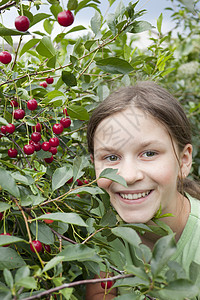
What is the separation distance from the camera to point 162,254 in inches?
19.5

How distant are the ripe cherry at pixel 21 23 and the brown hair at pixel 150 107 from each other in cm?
42

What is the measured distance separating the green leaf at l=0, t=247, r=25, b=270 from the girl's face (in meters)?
0.42

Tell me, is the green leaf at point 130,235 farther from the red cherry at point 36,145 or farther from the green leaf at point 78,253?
the red cherry at point 36,145

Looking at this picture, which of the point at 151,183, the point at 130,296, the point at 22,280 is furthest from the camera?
the point at 151,183

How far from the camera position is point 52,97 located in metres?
0.92

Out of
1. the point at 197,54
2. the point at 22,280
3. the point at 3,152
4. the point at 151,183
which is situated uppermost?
the point at 22,280

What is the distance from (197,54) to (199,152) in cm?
134

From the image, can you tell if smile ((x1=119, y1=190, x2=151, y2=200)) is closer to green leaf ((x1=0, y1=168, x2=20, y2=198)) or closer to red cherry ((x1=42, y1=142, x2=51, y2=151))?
red cherry ((x1=42, y1=142, x2=51, y2=151))

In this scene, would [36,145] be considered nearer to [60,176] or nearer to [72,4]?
[60,176]

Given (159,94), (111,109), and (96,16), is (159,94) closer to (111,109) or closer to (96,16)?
(111,109)

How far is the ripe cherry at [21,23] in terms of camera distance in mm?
Result: 765

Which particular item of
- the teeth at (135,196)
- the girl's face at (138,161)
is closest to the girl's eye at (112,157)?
the girl's face at (138,161)

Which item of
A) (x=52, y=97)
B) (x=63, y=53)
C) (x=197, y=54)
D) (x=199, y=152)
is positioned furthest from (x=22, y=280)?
(x=197, y=54)

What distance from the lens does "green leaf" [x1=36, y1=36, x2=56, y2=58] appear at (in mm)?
973
